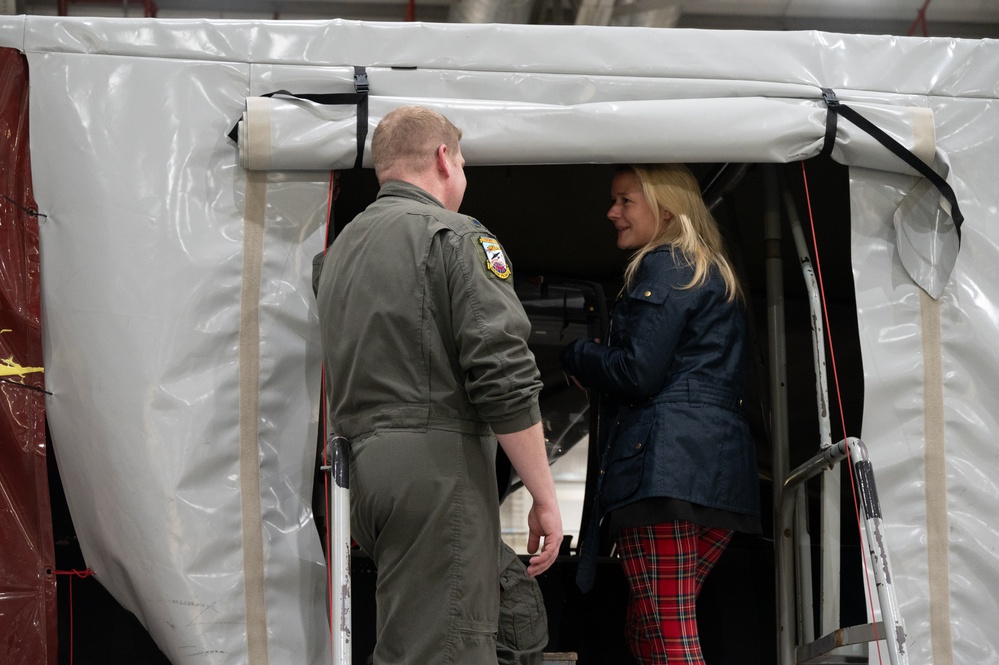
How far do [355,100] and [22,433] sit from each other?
3.82 ft

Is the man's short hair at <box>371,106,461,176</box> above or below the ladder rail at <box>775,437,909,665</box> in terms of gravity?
above

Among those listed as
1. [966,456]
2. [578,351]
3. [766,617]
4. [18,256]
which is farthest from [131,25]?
[766,617]

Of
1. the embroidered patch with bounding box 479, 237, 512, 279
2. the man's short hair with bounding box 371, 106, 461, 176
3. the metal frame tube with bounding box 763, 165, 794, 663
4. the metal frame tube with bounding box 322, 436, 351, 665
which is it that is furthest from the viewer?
the metal frame tube with bounding box 763, 165, 794, 663

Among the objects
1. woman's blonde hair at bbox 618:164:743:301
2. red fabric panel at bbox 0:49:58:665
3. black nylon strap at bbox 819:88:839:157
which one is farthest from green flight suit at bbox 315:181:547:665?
black nylon strap at bbox 819:88:839:157

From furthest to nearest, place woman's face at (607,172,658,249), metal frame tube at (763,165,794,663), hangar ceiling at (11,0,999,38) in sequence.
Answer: hangar ceiling at (11,0,999,38), metal frame tube at (763,165,794,663), woman's face at (607,172,658,249)

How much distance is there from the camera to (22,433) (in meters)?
2.52

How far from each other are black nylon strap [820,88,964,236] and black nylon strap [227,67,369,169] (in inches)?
46.8

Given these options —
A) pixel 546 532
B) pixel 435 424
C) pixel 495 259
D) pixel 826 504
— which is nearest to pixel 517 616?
pixel 546 532

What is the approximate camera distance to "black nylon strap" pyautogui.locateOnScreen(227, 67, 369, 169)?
2.53m

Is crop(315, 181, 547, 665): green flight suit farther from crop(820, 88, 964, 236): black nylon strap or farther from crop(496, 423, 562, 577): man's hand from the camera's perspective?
crop(820, 88, 964, 236): black nylon strap

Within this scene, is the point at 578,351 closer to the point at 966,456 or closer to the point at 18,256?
the point at 966,456

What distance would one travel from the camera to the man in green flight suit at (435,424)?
6.67ft

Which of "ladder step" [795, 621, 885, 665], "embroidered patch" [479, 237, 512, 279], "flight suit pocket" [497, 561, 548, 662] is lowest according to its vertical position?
"ladder step" [795, 621, 885, 665]

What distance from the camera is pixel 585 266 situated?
15.4 ft
